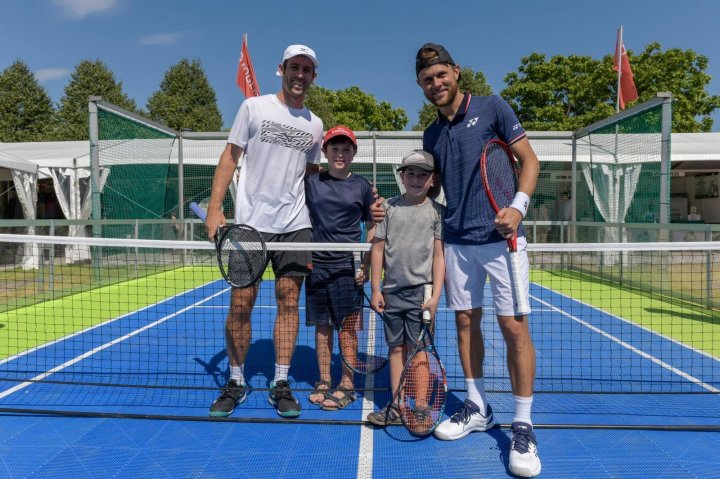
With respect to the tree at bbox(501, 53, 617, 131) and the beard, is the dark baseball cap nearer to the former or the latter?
the beard

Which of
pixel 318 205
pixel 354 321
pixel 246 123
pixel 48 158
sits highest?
pixel 48 158

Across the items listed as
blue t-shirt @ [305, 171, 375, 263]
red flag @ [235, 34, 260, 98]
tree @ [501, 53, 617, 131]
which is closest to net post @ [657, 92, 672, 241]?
blue t-shirt @ [305, 171, 375, 263]

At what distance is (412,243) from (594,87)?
99.6 ft

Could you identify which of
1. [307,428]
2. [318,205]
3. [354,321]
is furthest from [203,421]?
[318,205]

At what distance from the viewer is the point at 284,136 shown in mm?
3508

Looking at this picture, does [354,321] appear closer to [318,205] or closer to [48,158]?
[318,205]

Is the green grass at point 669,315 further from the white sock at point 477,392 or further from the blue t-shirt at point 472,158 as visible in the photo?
the blue t-shirt at point 472,158

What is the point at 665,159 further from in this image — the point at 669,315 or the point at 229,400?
the point at 229,400

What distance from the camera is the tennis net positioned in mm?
3939

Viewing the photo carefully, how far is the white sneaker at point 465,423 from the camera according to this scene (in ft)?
10.3

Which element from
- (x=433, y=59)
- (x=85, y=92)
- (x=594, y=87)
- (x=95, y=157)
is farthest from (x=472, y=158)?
(x=85, y=92)

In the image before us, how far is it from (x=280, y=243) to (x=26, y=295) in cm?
664

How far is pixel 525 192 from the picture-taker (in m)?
2.83

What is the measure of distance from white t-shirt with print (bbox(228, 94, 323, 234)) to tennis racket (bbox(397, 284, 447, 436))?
1.20 meters
